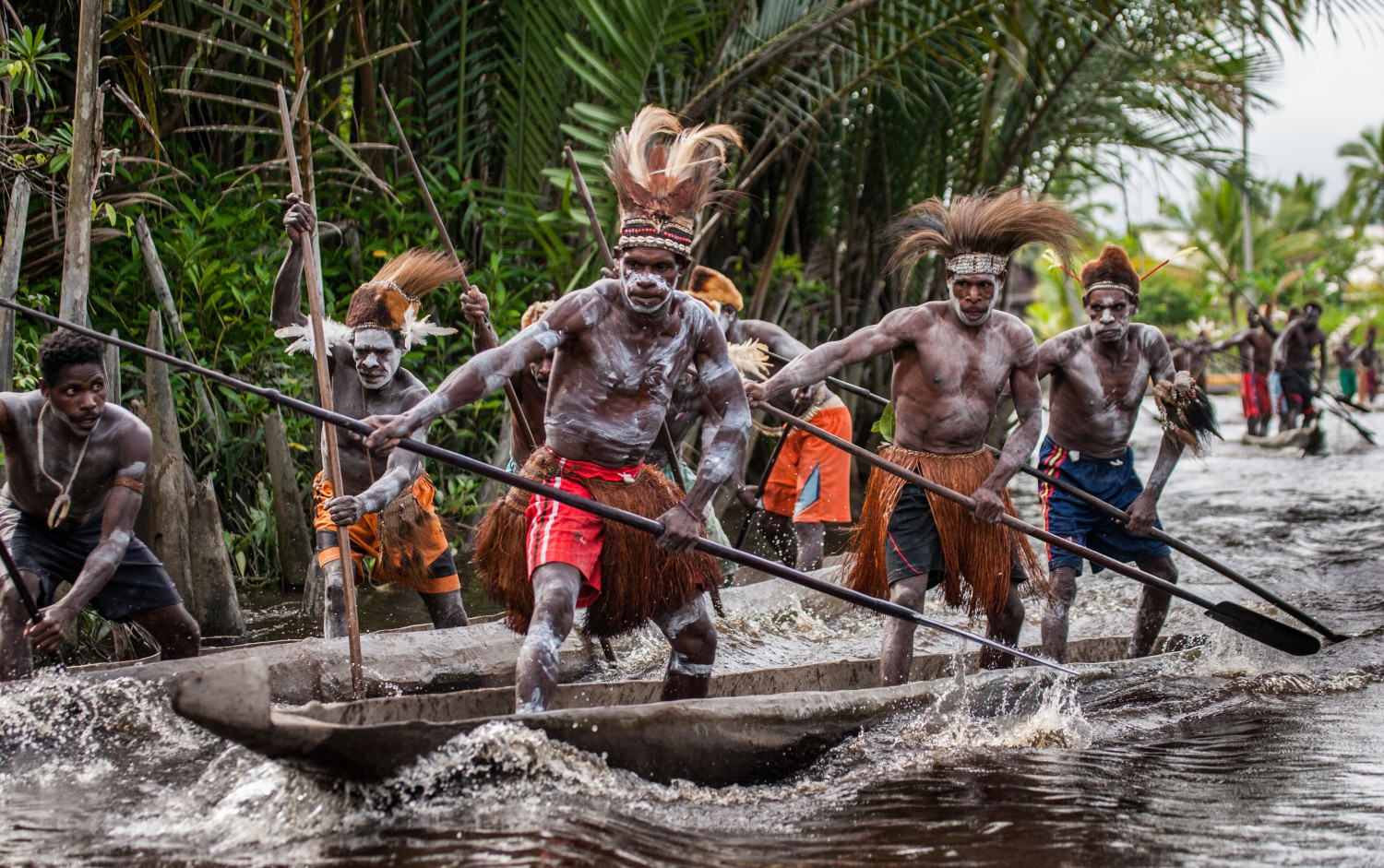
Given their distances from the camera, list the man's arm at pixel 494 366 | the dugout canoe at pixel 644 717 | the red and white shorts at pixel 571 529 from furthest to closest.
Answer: the red and white shorts at pixel 571 529 → the man's arm at pixel 494 366 → the dugout canoe at pixel 644 717

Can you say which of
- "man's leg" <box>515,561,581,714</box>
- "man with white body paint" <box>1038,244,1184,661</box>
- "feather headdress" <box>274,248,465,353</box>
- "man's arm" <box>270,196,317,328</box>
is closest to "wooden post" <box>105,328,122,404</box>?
"man's arm" <box>270,196,317,328</box>

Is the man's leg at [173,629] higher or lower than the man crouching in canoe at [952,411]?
lower

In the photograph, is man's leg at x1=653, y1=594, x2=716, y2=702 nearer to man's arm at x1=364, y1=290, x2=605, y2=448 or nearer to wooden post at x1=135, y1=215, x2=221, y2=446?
man's arm at x1=364, y1=290, x2=605, y2=448

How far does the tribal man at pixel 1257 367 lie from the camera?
48.9 ft

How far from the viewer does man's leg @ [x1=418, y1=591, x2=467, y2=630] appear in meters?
5.09

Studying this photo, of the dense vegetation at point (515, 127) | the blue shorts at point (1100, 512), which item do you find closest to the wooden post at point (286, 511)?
the dense vegetation at point (515, 127)

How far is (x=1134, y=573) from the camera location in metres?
4.73

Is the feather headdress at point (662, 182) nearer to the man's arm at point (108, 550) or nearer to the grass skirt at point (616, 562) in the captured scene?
the grass skirt at point (616, 562)

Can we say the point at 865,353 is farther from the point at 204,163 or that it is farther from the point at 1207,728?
the point at 204,163

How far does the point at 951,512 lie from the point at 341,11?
4639 millimetres

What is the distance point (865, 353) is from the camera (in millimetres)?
4441

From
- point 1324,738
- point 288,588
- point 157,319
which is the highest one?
point 157,319

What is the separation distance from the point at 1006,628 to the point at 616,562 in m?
1.78

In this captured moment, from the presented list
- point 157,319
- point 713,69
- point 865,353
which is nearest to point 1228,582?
point 865,353
